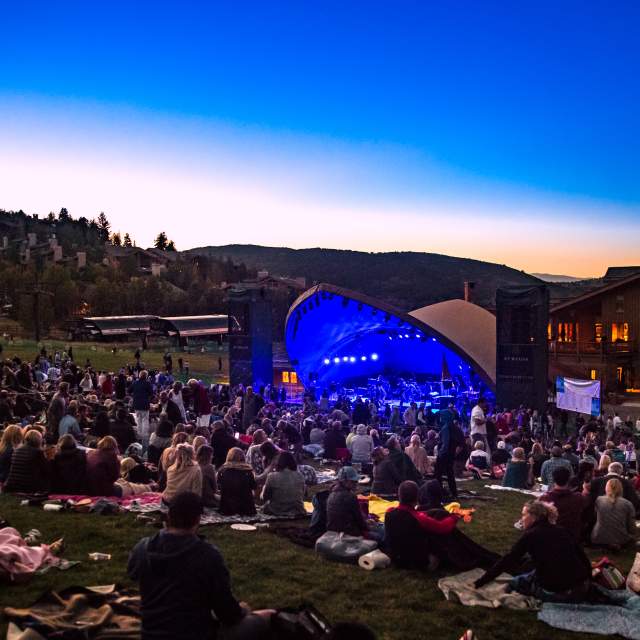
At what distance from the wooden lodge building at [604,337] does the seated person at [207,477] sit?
1032 inches

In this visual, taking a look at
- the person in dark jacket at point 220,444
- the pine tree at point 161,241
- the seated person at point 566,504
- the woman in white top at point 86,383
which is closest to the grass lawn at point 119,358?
the woman in white top at point 86,383

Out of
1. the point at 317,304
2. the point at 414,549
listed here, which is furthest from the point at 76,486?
the point at 317,304

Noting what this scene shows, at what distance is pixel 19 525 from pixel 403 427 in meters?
12.8

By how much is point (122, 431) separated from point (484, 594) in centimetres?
789

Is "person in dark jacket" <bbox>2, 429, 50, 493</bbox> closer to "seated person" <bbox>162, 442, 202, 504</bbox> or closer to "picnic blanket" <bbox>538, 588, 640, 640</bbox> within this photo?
"seated person" <bbox>162, 442, 202, 504</bbox>

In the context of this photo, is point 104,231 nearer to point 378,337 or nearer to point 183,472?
point 378,337

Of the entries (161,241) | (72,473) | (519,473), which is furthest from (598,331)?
(161,241)

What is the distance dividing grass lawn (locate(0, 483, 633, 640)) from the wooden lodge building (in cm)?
2735

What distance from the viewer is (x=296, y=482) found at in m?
8.38

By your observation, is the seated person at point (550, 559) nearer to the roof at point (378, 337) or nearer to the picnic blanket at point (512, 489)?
the picnic blanket at point (512, 489)

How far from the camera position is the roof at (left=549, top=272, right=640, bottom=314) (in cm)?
3347

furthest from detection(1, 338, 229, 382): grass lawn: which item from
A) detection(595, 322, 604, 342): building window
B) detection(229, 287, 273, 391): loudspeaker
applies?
detection(595, 322, 604, 342): building window

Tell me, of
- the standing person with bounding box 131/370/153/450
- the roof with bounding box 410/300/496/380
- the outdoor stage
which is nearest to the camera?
the standing person with bounding box 131/370/153/450

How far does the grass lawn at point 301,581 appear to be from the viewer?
5.05 meters
